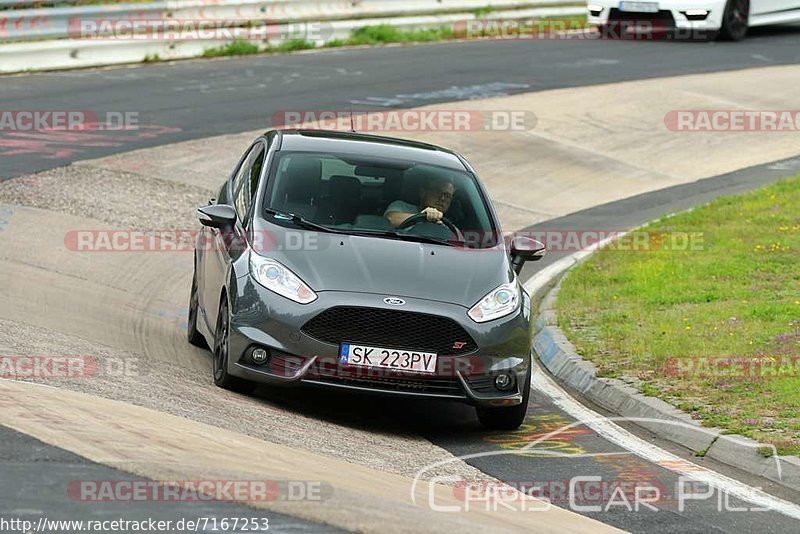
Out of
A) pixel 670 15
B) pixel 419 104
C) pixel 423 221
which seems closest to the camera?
pixel 423 221

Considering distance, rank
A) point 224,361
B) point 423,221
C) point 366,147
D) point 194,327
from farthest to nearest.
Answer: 1. point 194,327
2. point 366,147
3. point 423,221
4. point 224,361

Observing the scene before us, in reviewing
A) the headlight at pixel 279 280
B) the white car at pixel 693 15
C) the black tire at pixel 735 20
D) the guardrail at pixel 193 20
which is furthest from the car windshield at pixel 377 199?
the black tire at pixel 735 20

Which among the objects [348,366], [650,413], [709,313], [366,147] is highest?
[366,147]

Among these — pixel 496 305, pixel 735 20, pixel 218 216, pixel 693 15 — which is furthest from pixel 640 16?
pixel 496 305

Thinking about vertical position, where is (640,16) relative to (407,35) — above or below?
above

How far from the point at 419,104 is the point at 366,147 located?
11.3m

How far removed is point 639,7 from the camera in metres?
27.9

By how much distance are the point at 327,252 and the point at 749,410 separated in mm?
2751

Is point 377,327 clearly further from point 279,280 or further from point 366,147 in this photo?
point 366,147

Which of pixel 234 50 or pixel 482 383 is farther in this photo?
pixel 234 50

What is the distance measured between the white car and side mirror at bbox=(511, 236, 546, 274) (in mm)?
18523

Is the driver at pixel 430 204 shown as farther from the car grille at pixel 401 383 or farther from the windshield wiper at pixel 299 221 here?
the car grille at pixel 401 383

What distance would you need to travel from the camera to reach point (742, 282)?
43.6 feet

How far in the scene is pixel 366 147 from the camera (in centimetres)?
1067
